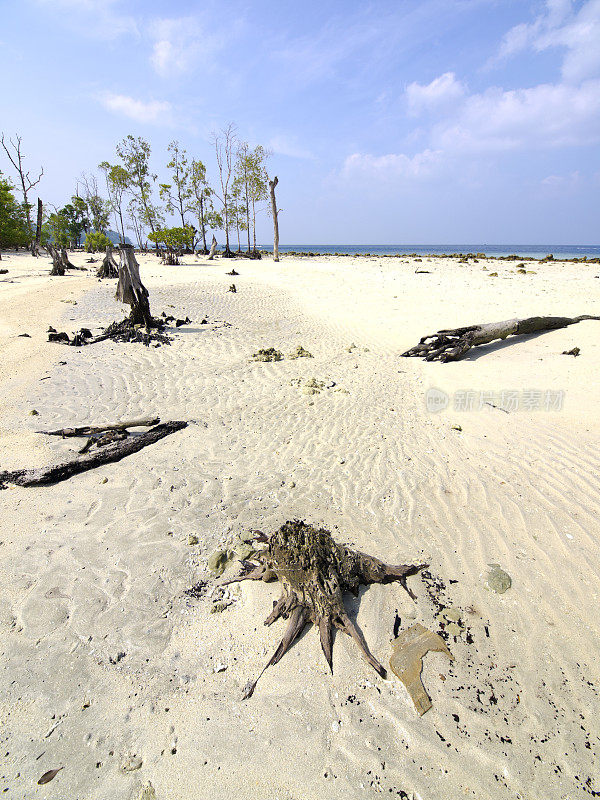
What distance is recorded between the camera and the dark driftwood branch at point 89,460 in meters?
3.94

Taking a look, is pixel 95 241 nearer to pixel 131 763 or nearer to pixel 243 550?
pixel 243 550

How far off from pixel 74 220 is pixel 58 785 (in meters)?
58.8

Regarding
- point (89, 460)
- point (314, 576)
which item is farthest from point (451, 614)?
point (89, 460)

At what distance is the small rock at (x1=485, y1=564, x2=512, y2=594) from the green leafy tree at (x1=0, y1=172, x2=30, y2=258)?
35600 millimetres

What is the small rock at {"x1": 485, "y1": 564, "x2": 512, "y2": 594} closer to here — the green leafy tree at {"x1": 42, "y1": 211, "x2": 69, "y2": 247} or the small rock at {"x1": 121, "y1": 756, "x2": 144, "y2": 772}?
the small rock at {"x1": 121, "y1": 756, "x2": 144, "y2": 772}

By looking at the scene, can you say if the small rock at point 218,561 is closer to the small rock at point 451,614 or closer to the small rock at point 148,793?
the small rock at point 148,793

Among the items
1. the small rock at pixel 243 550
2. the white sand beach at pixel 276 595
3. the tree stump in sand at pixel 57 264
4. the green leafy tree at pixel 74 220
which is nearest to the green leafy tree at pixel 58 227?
the green leafy tree at pixel 74 220

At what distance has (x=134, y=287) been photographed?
11555 mm

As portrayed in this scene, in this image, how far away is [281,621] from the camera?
2549 mm

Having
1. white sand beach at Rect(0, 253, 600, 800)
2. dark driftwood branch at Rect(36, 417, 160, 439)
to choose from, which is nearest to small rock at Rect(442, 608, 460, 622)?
white sand beach at Rect(0, 253, 600, 800)

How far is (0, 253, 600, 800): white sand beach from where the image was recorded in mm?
1906

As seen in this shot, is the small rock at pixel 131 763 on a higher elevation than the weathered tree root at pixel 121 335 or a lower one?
lower

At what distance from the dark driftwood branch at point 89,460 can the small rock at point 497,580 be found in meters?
3.97

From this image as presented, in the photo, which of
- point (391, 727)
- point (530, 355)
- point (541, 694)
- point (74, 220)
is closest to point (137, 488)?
point (391, 727)
